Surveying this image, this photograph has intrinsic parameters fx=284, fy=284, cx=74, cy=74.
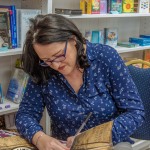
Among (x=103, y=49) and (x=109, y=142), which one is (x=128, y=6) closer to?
(x=103, y=49)

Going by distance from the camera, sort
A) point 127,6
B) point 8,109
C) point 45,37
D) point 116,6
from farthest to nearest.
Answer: point 127,6
point 116,6
point 8,109
point 45,37

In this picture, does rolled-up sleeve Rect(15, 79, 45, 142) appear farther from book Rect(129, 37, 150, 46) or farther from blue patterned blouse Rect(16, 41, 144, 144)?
book Rect(129, 37, 150, 46)

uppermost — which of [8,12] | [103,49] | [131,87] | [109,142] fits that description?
[8,12]

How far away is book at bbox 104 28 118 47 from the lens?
101 inches

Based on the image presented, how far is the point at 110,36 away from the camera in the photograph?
2.59m

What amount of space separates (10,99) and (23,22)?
57 cm

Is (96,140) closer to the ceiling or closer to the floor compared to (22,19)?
closer to the floor

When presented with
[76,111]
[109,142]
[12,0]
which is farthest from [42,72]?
[12,0]

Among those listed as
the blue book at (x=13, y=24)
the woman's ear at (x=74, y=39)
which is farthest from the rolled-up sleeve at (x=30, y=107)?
the blue book at (x=13, y=24)

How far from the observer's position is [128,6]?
8.31 ft

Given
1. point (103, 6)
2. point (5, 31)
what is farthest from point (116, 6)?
point (5, 31)

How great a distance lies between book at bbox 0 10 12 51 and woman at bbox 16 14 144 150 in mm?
654

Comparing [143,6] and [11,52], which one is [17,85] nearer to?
[11,52]

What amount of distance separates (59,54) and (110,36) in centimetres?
153
